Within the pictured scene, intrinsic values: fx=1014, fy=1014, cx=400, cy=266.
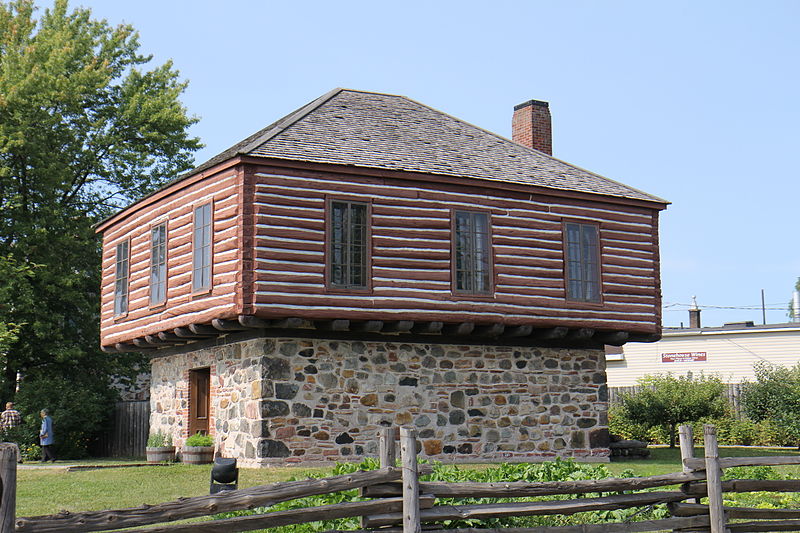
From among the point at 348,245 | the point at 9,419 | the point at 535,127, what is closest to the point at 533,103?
the point at 535,127

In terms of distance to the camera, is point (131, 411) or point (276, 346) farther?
point (131, 411)

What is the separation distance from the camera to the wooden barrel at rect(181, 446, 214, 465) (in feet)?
67.4

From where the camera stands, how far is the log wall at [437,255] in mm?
19031

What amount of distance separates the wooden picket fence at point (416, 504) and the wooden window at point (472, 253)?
10.4m

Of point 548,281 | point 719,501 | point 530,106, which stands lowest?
point 719,501

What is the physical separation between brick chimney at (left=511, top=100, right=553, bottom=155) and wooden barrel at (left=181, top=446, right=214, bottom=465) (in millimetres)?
11796

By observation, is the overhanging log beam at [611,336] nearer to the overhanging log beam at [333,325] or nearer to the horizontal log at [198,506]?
the overhanging log beam at [333,325]

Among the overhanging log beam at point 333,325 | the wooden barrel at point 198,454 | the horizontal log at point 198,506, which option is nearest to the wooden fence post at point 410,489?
the horizontal log at point 198,506

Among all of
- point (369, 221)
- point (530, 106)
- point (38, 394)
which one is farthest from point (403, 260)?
point (38, 394)

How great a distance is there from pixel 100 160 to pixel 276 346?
52.9 feet

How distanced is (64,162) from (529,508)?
25.1 meters

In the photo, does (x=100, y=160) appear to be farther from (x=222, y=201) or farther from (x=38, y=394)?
(x=222, y=201)

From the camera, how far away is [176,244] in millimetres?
21250

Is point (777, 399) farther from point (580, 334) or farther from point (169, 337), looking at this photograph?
point (169, 337)
